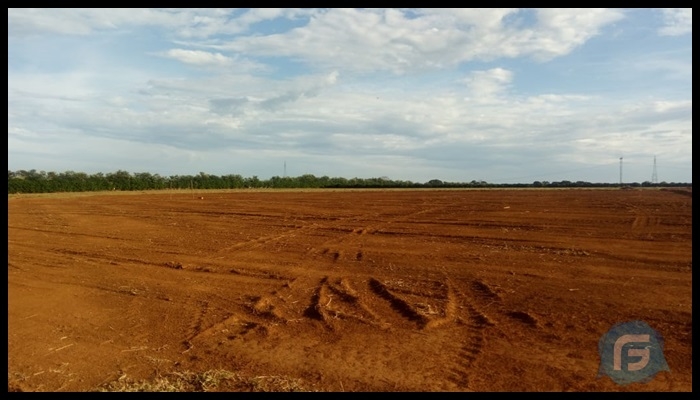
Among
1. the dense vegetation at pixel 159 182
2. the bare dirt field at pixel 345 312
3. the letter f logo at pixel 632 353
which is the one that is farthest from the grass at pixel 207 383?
the dense vegetation at pixel 159 182

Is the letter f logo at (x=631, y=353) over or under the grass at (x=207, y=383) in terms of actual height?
over

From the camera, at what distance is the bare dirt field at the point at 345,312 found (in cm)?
507

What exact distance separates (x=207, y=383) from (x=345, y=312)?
265cm

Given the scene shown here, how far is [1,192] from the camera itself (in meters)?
8.77

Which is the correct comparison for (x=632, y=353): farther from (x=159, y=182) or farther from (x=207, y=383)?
(x=159, y=182)

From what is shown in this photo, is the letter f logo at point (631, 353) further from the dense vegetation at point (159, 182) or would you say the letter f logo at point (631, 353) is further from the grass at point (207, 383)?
the dense vegetation at point (159, 182)

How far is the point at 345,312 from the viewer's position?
719cm

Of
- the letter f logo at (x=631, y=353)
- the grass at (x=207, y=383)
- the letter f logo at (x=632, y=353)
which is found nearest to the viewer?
the grass at (x=207, y=383)

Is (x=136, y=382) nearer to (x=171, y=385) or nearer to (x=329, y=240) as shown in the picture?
(x=171, y=385)

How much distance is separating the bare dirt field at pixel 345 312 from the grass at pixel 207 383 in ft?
0.08

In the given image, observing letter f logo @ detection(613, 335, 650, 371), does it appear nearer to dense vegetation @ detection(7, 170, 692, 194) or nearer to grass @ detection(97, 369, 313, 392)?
grass @ detection(97, 369, 313, 392)

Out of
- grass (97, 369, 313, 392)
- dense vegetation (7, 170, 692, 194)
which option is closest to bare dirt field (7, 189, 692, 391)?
grass (97, 369, 313, 392)

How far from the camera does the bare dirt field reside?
5.07m

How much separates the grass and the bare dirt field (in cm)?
2
